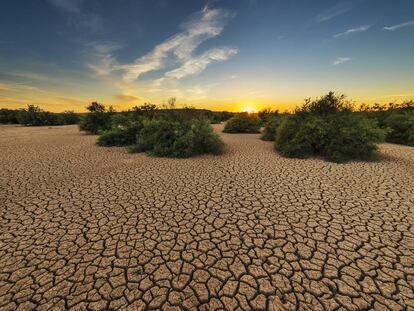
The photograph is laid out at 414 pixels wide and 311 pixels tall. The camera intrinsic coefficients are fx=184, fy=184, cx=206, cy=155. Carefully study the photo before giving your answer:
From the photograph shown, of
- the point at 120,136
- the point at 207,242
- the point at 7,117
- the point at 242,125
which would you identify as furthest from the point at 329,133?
the point at 7,117

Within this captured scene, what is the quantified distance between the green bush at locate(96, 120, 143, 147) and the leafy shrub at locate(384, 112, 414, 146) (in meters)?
15.0

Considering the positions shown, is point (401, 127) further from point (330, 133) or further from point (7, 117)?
point (7, 117)

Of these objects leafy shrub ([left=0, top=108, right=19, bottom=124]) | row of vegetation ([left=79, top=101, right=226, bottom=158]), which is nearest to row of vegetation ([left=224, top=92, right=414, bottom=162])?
row of vegetation ([left=79, top=101, right=226, bottom=158])

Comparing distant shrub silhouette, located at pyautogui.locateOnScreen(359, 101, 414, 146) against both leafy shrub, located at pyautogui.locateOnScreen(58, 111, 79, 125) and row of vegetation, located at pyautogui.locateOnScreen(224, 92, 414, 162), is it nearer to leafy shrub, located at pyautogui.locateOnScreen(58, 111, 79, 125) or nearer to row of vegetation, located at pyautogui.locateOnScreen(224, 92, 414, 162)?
row of vegetation, located at pyautogui.locateOnScreen(224, 92, 414, 162)

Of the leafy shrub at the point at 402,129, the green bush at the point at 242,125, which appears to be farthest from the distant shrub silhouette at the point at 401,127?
the green bush at the point at 242,125

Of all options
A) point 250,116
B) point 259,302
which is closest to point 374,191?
point 259,302

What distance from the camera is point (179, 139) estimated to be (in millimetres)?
8227

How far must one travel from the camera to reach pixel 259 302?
6.34 feet

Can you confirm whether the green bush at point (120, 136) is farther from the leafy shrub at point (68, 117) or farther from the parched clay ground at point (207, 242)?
the leafy shrub at point (68, 117)

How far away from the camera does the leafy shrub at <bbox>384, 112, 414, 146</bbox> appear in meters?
10.7

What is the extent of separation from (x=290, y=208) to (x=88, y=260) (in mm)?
3560

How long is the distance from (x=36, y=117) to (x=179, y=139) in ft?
89.4

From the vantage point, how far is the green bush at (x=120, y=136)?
10.4 m

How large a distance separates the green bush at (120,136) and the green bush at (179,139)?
1643 millimetres
